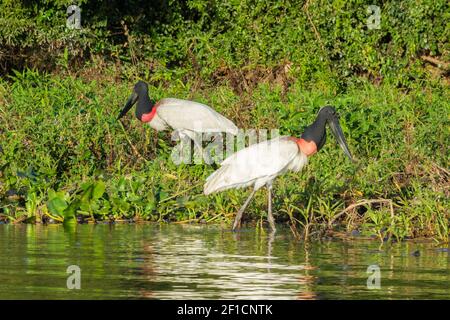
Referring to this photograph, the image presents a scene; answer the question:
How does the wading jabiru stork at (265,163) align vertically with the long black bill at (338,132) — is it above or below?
below

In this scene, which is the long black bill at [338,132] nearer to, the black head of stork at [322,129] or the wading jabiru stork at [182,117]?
the black head of stork at [322,129]

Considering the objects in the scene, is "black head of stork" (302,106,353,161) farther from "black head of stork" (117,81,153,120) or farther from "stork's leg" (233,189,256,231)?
"black head of stork" (117,81,153,120)

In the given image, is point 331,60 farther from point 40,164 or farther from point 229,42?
point 40,164

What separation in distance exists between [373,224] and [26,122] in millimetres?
4179

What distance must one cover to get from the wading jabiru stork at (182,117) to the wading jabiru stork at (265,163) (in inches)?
Result: 86.5

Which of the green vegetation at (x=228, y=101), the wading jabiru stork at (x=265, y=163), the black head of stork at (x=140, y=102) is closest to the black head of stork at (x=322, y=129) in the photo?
the wading jabiru stork at (x=265, y=163)

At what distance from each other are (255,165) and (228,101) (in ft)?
12.5

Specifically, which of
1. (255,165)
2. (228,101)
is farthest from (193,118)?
(255,165)

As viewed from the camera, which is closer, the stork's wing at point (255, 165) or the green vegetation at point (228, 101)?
the stork's wing at point (255, 165)

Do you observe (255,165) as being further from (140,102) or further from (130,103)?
(130,103)

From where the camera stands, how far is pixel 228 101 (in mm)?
14039

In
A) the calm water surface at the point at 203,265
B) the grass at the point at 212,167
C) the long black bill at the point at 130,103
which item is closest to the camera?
the calm water surface at the point at 203,265

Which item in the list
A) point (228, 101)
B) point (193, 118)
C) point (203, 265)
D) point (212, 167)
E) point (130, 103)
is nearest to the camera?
point (203, 265)

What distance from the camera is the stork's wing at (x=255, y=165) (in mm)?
10297
